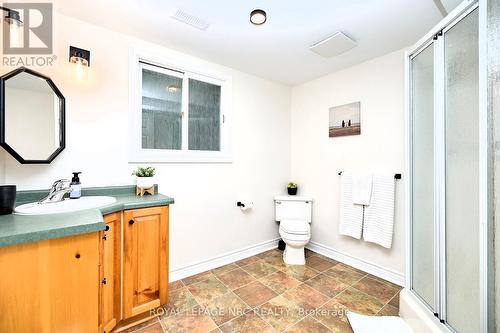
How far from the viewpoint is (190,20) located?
5.60 ft

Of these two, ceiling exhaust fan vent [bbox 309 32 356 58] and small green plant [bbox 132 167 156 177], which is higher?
ceiling exhaust fan vent [bbox 309 32 356 58]

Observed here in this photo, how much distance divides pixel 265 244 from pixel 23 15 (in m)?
3.12

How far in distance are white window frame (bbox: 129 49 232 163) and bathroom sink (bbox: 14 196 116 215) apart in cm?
50

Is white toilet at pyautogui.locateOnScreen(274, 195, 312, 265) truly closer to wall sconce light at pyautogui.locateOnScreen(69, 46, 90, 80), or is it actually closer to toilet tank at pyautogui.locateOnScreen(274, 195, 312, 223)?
toilet tank at pyautogui.locateOnScreen(274, 195, 312, 223)

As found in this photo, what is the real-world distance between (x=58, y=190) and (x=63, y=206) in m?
0.19

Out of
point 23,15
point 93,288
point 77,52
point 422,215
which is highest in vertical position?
point 23,15

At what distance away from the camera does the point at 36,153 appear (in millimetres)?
1521

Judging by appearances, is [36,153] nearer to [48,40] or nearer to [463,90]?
[48,40]

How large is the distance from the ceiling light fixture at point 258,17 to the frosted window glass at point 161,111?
100 centimetres

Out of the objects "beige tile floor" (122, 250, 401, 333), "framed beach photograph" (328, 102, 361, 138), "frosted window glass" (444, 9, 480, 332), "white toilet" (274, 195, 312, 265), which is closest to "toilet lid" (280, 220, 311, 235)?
"white toilet" (274, 195, 312, 265)

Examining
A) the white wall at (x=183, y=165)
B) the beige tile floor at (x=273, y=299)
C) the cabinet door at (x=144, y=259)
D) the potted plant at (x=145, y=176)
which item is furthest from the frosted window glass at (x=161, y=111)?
the beige tile floor at (x=273, y=299)

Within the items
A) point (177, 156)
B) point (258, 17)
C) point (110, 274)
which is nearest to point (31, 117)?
point (177, 156)

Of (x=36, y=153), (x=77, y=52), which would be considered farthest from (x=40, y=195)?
(x=77, y=52)

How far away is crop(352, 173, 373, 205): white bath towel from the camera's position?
2281 millimetres
